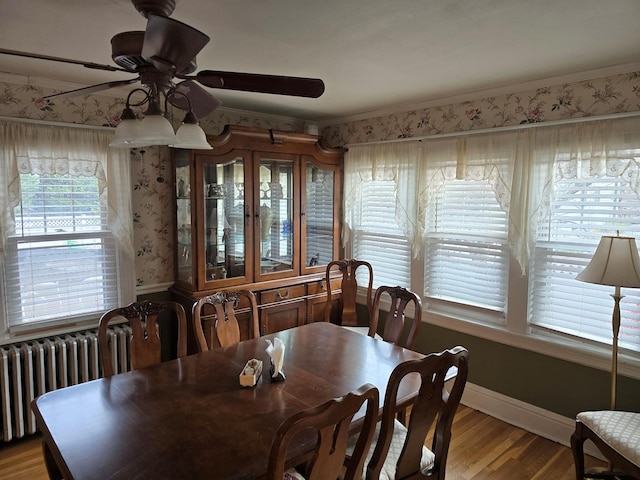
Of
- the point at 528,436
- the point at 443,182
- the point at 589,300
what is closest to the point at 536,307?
the point at 589,300

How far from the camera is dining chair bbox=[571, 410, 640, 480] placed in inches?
73.4

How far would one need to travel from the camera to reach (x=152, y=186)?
131 inches

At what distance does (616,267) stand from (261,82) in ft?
6.50

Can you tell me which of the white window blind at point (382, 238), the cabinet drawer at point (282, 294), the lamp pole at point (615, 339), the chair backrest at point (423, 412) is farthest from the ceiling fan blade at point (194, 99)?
the lamp pole at point (615, 339)

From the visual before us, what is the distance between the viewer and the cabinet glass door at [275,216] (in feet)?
11.4

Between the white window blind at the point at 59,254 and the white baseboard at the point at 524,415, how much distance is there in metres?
2.82

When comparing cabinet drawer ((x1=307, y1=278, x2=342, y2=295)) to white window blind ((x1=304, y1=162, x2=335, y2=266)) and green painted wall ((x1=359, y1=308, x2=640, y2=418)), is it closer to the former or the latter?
white window blind ((x1=304, y1=162, x2=335, y2=266))

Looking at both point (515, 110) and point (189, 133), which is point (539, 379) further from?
point (189, 133)

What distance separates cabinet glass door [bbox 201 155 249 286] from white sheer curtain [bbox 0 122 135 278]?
58 cm

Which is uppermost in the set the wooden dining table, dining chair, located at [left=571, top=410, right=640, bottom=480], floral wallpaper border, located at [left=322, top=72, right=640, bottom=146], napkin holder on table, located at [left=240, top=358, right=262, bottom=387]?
floral wallpaper border, located at [left=322, top=72, right=640, bottom=146]

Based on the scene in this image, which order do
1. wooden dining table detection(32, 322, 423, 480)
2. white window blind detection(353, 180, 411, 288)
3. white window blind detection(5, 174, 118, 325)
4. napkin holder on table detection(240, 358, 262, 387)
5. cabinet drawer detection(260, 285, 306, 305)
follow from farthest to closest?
white window blind detection(353, 180, 411, 288), cabinet drawer detection(260, 285, 306, 305), white window blind detection(5, 174, 118, 325), napkin holder on table detection(240, 358, 262, 387), wooden dining table detection(32, 322, 423, 480)

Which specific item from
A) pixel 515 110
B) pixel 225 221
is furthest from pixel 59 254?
pixel 515 110

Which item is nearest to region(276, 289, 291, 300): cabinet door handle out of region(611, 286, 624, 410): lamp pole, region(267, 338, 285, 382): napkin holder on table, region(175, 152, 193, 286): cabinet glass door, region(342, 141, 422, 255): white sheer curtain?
region(175, 152, 193, 286): cabinet glass door

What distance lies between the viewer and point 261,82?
61.3 inches
